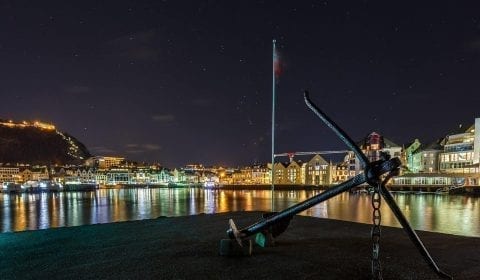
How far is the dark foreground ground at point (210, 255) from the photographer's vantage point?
291 inches

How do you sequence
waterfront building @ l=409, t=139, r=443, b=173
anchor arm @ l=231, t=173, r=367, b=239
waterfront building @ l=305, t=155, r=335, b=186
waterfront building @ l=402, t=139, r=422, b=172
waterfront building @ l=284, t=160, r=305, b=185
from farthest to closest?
waterfront building @ l=284, t=160, r=305, b=185 → waterfront building @ l=305, t=155, r=335, b=186 → waterfront building @ l=402, t=139, r=422, b=172 → waterfront building @ l=409, t=139, r=443, b=173 → anchor arm @ l=231, t=173, r=367, b=239

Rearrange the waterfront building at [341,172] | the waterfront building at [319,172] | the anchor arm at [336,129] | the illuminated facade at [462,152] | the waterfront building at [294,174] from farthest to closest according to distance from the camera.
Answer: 1. the waterfront building at [294,174]
2. the waterfront building at [319,172]
3. the waterfront building at [341,172]
4. the illuminated facade at [462,152]
5. the anchor arm at [336,129]

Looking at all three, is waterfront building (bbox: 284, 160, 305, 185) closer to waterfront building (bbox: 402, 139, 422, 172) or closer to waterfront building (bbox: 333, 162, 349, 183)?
waterfront building (bbox: 333, 162, 349, 183)

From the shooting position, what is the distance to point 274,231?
9.18 m

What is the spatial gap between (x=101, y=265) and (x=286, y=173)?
6347 inches

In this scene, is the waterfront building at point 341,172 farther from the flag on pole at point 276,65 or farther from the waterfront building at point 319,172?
the flag on pole at point 276,65

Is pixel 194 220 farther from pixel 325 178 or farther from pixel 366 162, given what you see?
pixel 325 178

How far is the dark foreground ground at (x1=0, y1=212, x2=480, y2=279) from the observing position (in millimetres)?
7401

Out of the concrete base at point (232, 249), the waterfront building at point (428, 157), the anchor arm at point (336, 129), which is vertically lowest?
the waterfront building at point (428, 157)

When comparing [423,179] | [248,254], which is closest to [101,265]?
[248,254]

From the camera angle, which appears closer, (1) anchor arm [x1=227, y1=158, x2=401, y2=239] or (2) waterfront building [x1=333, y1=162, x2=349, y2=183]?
(1) anchor arm [x1=227, y1=158, x2=401, y2=239]

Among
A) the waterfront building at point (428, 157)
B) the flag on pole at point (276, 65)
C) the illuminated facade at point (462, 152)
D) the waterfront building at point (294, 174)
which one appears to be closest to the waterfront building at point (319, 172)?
the waterfront building at point (294, 174)

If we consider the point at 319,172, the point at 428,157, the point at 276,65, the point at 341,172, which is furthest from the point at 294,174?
the point at 276,65

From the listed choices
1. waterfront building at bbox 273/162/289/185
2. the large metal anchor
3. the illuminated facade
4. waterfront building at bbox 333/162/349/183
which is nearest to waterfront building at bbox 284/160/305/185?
waterfront building at bbox 273/162/289/185
